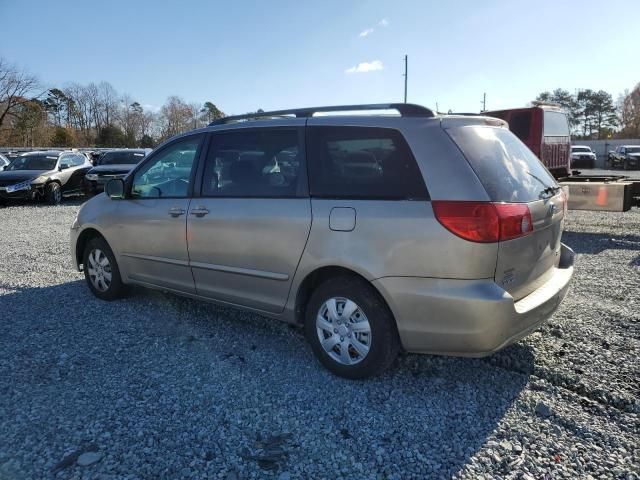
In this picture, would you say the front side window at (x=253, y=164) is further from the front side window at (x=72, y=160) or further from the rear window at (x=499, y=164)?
the front side window at (x=72, y=160)

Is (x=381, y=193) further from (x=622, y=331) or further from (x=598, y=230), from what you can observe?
(x=598, y=230)

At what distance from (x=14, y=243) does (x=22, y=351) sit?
19.0ft

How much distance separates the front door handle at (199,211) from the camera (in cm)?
413

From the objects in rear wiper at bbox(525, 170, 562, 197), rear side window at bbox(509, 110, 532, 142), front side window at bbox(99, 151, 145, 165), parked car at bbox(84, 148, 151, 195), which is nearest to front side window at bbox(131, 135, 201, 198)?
rear wiper at bbox(525, 170, 562, 197)

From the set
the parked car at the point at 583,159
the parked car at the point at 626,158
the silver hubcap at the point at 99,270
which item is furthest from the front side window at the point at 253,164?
the parked car at the point at 583,159

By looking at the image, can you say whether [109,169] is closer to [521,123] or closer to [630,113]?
[521,123]

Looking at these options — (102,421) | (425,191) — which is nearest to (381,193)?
(425,191)

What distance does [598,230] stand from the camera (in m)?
9.43

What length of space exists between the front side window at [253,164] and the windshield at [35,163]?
14.0 m

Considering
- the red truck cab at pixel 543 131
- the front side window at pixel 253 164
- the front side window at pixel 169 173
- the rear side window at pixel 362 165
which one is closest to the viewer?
Result: the rear side window at pixel 362 165

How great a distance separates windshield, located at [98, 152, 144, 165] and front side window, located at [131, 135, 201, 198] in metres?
13.3

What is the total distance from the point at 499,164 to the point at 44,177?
50.4 ft

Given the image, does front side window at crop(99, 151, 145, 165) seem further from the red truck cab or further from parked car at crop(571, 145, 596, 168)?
parked car at crop(571, 145, 596, 168)

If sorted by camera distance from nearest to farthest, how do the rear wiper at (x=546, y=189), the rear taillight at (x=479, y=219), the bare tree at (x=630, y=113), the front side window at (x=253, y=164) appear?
the rear taillight at (x=479, y=219) < the rear wiper at (x=546, y=189) < the front side window at (x=253, y=164) < the bare tree at (x=630, y=113)
